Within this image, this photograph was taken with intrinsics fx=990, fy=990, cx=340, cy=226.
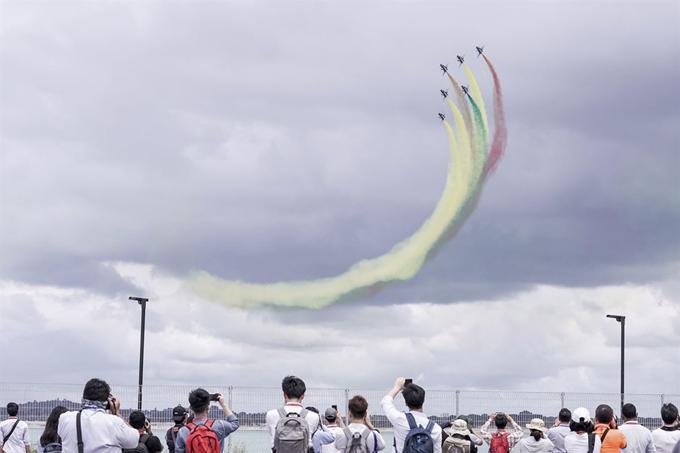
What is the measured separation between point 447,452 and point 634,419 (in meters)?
2.58

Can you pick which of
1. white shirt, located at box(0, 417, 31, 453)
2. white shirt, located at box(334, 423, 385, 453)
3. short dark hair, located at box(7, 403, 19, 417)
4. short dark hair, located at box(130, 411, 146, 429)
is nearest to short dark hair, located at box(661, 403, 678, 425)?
white shirt, located at box(334, 423, 385, 453)

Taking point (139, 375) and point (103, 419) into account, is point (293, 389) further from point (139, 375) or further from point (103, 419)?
point (139, 375)

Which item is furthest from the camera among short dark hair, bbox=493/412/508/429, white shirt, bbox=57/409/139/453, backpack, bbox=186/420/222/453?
short dark hair, bbox=493/412/508/429

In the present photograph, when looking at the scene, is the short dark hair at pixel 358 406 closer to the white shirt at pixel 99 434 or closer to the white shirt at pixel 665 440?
the white shirt at pixel 99 434

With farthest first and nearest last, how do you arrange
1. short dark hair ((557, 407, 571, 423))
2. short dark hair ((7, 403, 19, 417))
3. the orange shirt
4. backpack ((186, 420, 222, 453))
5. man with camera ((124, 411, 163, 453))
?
short dark hair ((7, 403, 19, 417)) < short dark hair ((557, 407, 571, 423)) < the orange shirt < man with camera ((124, 411, 163, 453)) < backpack ((186, 420, 222, 453))

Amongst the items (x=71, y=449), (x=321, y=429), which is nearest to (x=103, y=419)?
(x=71, y=449)

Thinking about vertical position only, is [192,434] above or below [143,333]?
below

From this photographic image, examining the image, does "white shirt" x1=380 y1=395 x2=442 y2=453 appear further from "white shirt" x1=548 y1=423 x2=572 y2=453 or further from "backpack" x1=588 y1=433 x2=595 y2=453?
"white shirt" x1=548 y1=423 x2=572 y2=453

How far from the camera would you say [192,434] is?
10.9 m

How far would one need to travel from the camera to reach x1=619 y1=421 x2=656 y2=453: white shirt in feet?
42.3

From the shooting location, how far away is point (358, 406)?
11.0m

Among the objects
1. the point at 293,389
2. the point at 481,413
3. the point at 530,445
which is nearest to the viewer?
the point at 293,389

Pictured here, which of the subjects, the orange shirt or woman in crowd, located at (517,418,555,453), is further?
woman in crowd, located at (517,418,555,453)

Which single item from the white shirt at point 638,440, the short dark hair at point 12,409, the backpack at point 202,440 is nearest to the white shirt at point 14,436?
the short dark hair at point 12,409
